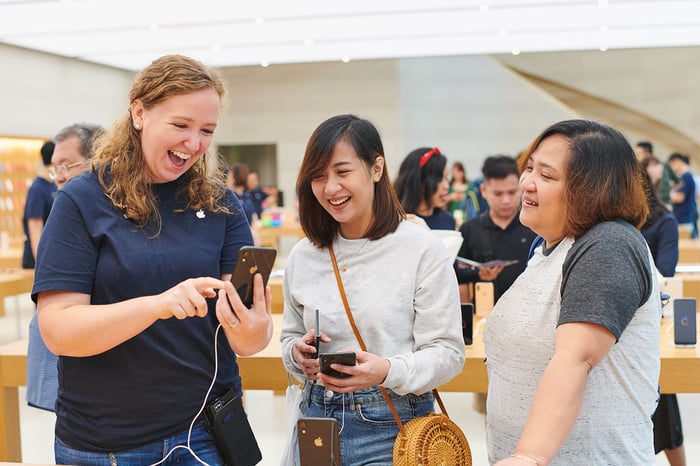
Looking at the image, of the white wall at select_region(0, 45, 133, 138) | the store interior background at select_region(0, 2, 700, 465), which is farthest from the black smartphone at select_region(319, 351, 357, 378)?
the store interior background at select_region(0, 2, 700, 465)

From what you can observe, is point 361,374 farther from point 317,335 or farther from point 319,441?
point 319,441

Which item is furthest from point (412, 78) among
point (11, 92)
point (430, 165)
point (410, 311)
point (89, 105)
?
point (410, 311)

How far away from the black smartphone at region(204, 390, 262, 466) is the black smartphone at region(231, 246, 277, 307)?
0.30m

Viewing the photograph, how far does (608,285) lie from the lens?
4.11 ft

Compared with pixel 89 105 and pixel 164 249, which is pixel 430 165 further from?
pixel 89 105

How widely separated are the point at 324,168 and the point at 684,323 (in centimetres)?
183

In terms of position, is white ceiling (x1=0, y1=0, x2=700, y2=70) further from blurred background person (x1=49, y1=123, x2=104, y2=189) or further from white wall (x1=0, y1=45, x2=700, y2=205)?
blurred background person (x1=49, y1=123, x2=104, y2=189)

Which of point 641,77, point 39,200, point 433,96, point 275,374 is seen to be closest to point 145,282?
point 275,374

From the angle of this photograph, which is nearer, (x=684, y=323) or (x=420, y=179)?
(x=684, y=323)

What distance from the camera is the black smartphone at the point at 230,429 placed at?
1653 millimetres

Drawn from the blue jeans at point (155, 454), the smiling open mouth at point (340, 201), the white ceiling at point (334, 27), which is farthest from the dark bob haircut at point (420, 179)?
the white ceiling at point (334, 27)

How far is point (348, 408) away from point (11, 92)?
11563mm

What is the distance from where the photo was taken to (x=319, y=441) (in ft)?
4.41

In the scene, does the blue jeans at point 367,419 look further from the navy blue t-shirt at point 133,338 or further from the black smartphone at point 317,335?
the navy blue t-shirt at point 133,338
